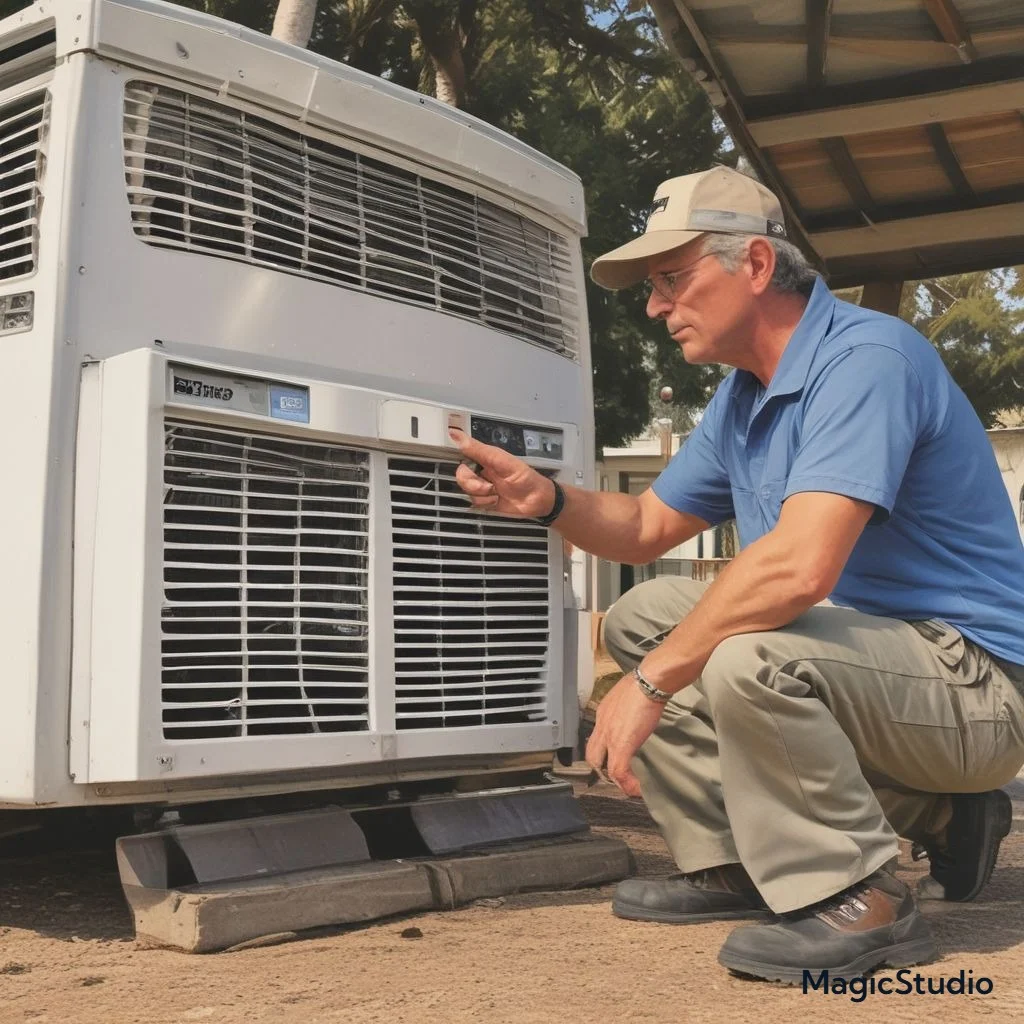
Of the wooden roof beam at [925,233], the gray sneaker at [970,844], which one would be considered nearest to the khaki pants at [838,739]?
the gray sneaker at [970,844]

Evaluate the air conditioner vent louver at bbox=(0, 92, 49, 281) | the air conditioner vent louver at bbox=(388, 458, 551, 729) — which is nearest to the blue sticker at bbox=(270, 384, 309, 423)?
the air conditioner vent louver at bbox=(388, 458, 551, 729)

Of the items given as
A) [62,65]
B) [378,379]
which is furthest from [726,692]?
[62,65]

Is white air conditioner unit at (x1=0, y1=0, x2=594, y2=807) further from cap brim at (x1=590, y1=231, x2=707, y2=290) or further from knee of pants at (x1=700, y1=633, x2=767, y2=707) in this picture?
knee of pants at (x1=700, y1=633, x2=767, y2=707)

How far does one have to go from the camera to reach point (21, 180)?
3295mm

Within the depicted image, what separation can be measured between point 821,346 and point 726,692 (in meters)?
0.87

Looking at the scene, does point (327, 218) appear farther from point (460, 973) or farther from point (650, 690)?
point (460, 973)

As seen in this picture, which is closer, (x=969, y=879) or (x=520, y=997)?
(x=520, y=997)

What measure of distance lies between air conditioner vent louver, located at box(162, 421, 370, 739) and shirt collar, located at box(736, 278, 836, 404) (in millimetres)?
1050

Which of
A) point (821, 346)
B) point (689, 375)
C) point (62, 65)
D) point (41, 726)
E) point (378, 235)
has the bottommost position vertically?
point (41, 726)

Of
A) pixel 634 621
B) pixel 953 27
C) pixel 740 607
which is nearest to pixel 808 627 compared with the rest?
pixel 740 607

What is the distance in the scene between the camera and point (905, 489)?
3158 millimetres

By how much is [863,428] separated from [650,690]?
726 mm

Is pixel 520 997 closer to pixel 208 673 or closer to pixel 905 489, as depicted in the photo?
pixel 208 673

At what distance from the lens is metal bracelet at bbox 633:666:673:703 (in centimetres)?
301
